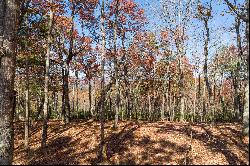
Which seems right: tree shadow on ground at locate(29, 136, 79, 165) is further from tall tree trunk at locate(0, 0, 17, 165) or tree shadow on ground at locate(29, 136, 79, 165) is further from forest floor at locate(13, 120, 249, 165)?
tall tree trunk at locate(0, 0, 17, 165)

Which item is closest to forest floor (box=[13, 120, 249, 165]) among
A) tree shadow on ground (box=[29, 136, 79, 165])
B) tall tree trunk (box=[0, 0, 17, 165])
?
tree shadow on ground (box=[29, 136, 79, 165])

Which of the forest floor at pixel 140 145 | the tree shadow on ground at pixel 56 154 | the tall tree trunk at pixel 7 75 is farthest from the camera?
the tree shadow on ground at pixel 56 154

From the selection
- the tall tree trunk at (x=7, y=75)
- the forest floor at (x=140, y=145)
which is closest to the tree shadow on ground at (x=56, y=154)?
the forest floor at (x=140, y=145)

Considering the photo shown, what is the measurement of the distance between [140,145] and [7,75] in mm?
10229

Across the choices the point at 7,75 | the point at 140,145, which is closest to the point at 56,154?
the point at 140,145

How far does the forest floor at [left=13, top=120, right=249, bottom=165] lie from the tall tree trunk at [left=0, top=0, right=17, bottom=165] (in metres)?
7.37

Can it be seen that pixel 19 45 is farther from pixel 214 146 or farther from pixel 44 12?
pixel 214 146

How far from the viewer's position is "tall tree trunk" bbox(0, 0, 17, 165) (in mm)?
7855

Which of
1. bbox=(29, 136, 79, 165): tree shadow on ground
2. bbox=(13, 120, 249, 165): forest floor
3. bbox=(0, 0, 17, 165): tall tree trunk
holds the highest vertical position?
bbox=(0, 0, 17, 165): tall tree trunk

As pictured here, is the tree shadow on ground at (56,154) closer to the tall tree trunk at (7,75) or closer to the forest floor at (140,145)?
the forest floor at (140,145)

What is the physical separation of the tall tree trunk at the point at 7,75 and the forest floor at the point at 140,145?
290 inches

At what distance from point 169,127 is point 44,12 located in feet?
33.5

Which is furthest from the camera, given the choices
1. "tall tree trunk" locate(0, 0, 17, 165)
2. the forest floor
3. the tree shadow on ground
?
the tree shadow on ground

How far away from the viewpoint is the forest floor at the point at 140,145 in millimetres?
14664
